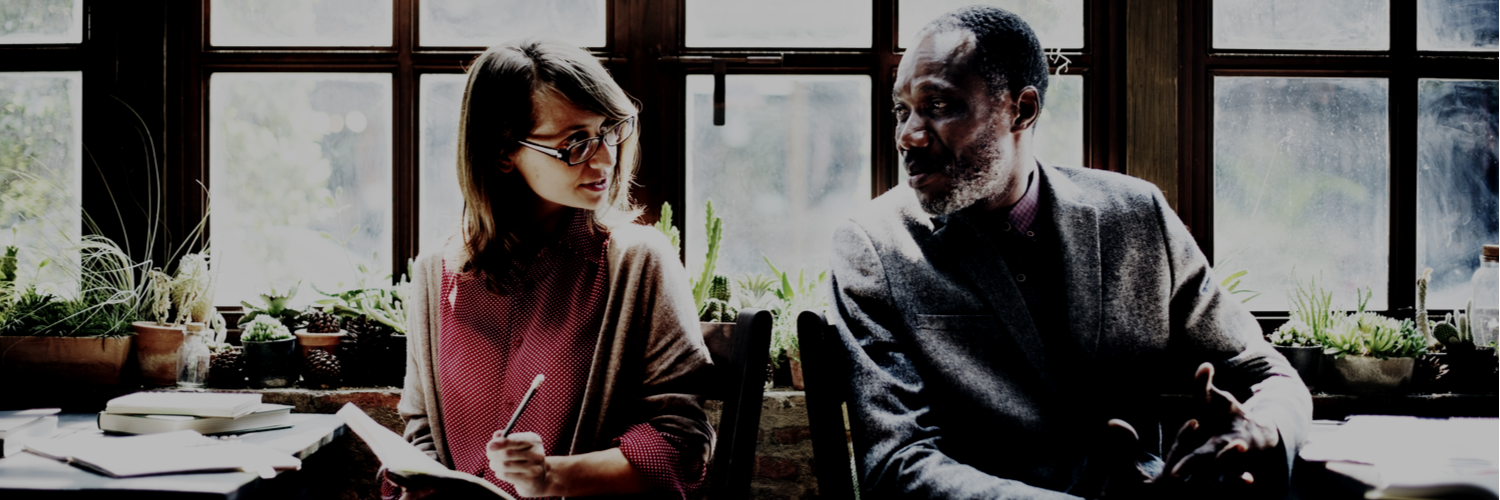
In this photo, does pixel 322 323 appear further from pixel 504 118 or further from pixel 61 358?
pixel 504 118

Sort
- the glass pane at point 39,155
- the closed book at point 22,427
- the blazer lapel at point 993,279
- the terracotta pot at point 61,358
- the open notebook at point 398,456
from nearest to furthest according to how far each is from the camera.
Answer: the open notebook at point 398,456 < the blazer lapel at point 993,279 < the closed book at point 22,427 < the terracotta pot at point 61,358 < the glass pane at point 39,155

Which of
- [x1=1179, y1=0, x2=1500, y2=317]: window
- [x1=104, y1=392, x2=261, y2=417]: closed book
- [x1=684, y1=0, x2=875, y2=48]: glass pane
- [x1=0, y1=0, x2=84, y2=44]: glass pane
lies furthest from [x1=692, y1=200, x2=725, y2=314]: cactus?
[x1=0, y1=0, x2=84, y2=44]: glass pane

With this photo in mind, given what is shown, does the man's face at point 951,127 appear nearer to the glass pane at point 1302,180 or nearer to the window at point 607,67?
the window at point 607,67

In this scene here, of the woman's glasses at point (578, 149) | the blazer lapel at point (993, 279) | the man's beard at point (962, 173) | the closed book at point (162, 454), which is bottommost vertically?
the closed book at point (162, 454)

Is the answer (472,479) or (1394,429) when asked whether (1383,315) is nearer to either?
(1394,429)

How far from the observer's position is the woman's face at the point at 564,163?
148cm

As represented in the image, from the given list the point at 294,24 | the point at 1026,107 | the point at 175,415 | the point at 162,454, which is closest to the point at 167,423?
the point at 175,415

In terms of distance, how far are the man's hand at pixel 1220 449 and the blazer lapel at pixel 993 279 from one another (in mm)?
235

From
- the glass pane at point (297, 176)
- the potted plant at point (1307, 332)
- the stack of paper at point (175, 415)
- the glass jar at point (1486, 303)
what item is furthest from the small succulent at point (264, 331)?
the glass jar at point (1486, 303)

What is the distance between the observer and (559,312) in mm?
1526

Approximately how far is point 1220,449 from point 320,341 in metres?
2.07

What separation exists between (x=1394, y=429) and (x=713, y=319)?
143 centimetres

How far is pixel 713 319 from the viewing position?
7.09 feet

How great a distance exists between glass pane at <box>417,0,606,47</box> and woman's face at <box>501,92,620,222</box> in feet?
3.31
